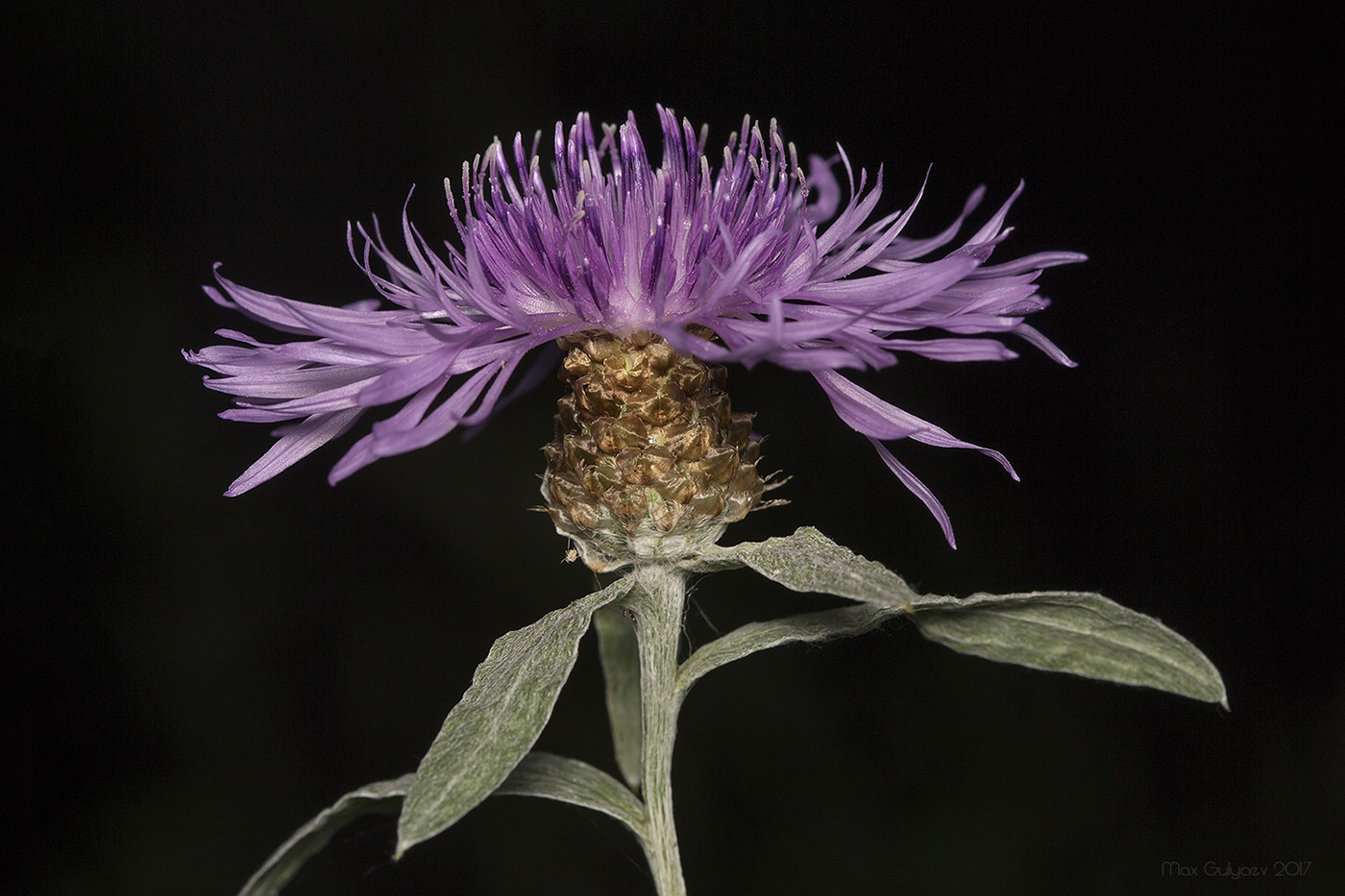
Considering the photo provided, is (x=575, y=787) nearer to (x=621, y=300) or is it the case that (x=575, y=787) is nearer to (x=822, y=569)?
(x=822, y=569)

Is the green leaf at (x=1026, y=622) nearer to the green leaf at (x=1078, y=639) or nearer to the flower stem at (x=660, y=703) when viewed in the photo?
the green leaf at (x=1078, y=639)

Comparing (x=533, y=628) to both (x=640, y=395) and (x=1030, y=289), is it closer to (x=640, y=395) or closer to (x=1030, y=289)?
(x=640, y=395)

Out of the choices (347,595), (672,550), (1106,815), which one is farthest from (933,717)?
(672,550)

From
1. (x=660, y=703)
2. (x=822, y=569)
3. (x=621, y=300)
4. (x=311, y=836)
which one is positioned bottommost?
(x=311, y=836)

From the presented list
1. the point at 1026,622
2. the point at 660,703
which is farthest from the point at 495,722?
the point at 1026,622

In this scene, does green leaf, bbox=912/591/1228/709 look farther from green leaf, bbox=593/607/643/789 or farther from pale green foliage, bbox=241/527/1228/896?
green leaf, bbox=593/607/643/789

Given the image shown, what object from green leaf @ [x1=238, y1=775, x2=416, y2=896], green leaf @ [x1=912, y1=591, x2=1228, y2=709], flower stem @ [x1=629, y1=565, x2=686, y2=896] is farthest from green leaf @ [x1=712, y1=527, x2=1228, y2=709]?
green leaf @ [x1=238, y1=775, x2=416, y2=896]

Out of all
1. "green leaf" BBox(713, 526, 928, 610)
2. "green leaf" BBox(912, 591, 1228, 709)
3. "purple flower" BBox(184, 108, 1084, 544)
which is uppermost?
"purple flower" BBox(184, 108, 1084, 544)
